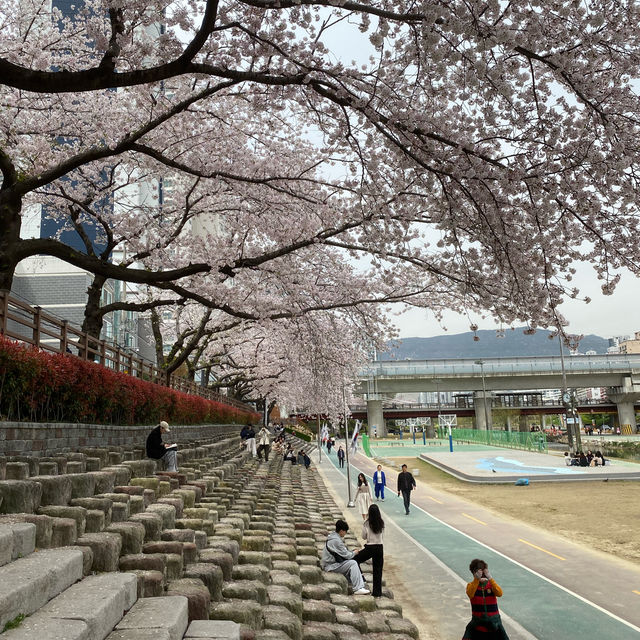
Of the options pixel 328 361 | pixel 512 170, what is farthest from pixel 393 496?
pixel 512 170

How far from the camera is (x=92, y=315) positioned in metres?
14.7

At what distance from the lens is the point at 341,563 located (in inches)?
360

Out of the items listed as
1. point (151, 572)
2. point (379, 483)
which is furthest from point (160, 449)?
point (379, 483)

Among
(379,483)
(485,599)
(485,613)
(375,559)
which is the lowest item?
(379,483)

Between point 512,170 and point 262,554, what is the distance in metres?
5.85

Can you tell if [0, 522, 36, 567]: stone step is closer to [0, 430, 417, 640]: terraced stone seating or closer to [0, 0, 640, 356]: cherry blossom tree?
[0, 430, 417, 640]: terraced stone seating

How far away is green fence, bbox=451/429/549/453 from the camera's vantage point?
4491 centimetres

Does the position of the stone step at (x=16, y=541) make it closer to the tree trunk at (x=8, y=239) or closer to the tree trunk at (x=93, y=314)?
the tree trunk at (x=8, y=239)

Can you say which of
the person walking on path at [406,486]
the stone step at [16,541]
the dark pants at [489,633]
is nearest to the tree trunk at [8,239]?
the stone step at [16,541]

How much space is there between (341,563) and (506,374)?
56.2 m

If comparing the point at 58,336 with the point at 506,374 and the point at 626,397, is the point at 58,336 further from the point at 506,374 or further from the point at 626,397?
the point at 626,397

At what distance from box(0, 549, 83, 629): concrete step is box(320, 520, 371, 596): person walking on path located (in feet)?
19.5

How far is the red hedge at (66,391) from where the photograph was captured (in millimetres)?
7367

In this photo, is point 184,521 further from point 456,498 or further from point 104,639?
point 456,498
